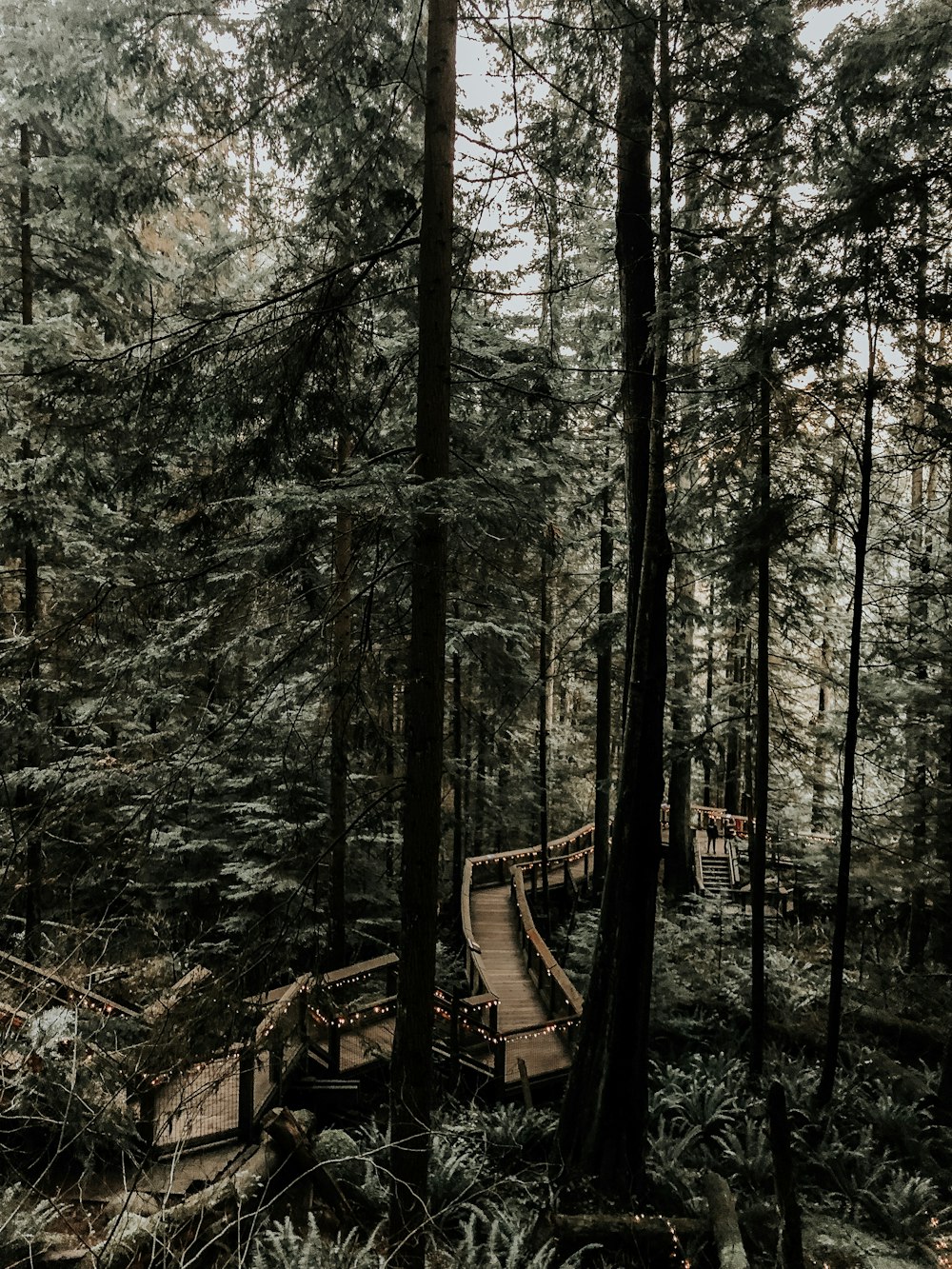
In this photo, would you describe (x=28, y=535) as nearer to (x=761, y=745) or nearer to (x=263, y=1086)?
(x=263, y=1086)

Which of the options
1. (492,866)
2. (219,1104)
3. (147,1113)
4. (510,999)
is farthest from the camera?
(492,866)

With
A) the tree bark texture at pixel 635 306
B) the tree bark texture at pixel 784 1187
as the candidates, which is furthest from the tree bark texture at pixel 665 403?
the tree bark texture at pixel 784 1187

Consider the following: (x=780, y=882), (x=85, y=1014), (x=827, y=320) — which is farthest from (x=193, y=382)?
(x=780, y=882)

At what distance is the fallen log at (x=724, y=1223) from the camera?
5.53 m

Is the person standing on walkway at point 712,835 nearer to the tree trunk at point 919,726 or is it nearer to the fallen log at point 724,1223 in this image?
the tree trunk at point 919,726

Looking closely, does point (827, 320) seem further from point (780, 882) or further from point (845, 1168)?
point (780, 882)

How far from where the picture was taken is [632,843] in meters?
6.95

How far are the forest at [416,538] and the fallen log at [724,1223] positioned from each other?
0.15 ft

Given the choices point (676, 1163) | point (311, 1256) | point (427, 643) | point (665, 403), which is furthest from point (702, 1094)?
point (665, 403)

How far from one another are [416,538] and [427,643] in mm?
779

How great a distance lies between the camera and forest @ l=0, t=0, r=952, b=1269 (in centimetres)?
483

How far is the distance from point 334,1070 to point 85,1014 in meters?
3.94

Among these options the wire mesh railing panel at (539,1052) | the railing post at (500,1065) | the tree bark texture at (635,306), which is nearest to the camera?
the tree bark texture at (635,306)

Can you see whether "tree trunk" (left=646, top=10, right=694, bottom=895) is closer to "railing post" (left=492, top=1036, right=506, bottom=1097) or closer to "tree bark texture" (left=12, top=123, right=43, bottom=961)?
"railing post" (left=492, top=1036, right=506, bottom=1097)
